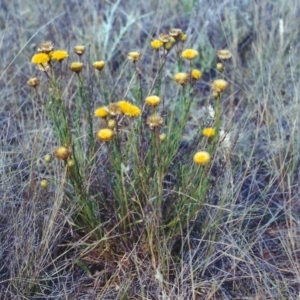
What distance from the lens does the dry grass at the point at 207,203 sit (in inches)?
71.1

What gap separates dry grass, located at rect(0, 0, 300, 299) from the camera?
1806mm

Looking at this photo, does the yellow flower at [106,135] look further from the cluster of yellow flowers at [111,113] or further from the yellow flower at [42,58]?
the yellow flower at [42,58]

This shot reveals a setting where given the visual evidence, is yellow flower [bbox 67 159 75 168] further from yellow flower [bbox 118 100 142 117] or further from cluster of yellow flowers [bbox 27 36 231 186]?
yellow flower [bbox 118 100 142 117]

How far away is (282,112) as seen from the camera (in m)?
2.46

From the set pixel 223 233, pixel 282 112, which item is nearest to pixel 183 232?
pixel 223 233

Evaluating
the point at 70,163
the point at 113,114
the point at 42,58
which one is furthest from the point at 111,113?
the point at 42,58

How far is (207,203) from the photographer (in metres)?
1.93

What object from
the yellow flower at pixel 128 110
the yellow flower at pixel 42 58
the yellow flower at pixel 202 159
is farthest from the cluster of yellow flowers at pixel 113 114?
the yellow flower at pixel 42 58

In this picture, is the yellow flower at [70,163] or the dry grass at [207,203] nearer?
the yellow flower at [70,163]

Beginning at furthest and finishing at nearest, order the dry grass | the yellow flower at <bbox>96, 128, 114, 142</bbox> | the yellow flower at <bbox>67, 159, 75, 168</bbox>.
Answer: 1. the dry grass
2. the yellow flower at <bbox>67, 159, 75, 168</bbox>
3. the yellow flower at <bbox>96, 128, 114, 142</bbox>

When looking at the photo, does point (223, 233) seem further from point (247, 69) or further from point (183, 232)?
point (247, 69)

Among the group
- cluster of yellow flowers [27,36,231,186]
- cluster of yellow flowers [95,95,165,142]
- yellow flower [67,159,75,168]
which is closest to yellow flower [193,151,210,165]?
cluster of yellow flowers [27,36,231,186]

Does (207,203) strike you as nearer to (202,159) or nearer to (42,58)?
(202,159)

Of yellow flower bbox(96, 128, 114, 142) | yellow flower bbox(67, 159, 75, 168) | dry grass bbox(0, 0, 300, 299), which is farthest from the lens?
dry grass bbox(0, 0, 300, 299)
